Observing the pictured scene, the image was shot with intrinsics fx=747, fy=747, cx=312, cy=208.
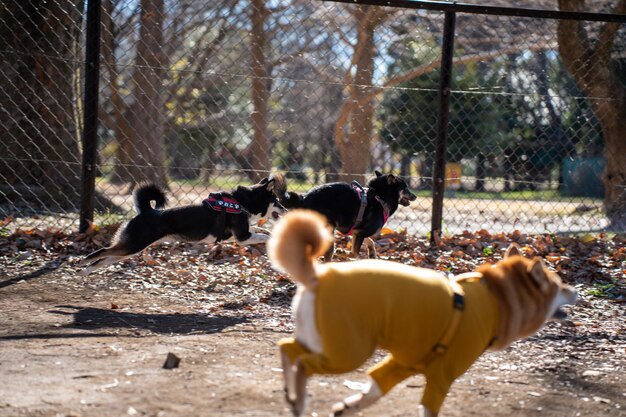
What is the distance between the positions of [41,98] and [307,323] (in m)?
6.52

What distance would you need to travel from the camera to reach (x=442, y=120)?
7.00m

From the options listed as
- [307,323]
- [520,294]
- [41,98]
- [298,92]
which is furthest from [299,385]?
[298,92]

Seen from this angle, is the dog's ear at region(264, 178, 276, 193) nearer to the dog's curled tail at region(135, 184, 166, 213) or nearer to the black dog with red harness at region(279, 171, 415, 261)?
the black dog with red harness at region(279, 171, 415, 261)

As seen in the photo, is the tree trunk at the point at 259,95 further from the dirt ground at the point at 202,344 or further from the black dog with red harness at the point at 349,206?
the dirt ground at the point at 202,344

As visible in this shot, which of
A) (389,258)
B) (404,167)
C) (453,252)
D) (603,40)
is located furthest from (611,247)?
(404,167)

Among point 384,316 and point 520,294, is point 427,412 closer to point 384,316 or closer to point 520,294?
point 384,316

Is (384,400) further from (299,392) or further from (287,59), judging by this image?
(287,59)

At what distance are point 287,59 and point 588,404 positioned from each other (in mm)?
8441

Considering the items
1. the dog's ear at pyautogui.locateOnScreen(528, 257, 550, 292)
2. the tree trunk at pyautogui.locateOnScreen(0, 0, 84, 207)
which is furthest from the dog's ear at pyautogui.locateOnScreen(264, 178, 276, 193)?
the dog's ear at pyautogui.locateOnScreen(528, 257, 550, 292)

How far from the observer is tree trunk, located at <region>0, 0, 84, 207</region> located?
7859mm

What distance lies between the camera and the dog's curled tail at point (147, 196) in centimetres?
573

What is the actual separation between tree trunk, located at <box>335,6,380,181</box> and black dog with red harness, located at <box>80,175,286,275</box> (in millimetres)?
2754

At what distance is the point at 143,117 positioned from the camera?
45.2 ft

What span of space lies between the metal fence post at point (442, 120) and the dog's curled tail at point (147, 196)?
2.65 m
